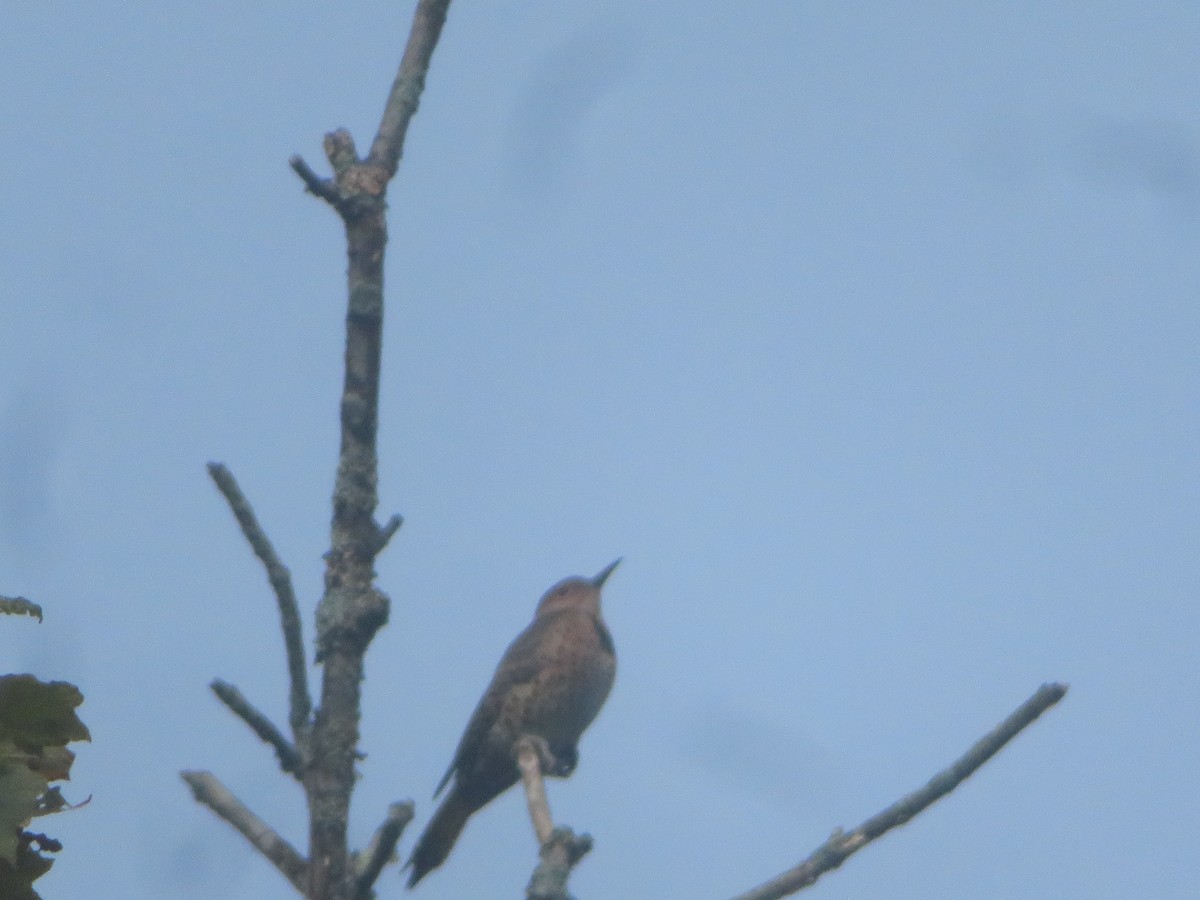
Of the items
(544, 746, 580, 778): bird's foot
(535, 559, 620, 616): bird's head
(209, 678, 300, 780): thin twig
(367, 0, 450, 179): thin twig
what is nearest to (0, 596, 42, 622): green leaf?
(209, 678, 300, 780): thin twig

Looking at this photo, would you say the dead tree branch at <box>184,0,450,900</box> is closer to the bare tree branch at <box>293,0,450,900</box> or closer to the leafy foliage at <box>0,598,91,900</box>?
the bare tree branch at <box>293,0,450,900</box>

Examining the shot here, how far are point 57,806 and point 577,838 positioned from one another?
0.94 m

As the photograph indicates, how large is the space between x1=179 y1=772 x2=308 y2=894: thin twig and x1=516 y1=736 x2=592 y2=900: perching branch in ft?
1.58

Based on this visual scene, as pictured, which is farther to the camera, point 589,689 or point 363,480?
point 589,689

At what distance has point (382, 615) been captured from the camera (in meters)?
3.47

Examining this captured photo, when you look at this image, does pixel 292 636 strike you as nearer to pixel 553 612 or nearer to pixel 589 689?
pixel 589 689

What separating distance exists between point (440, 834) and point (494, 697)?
71 cm

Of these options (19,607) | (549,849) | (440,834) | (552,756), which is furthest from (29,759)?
(440,834)

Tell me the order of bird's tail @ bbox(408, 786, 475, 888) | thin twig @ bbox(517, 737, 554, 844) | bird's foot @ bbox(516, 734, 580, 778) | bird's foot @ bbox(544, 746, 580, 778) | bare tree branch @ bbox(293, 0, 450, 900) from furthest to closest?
1. bird's tail @ bbox(408, 786, 475, 888)
2. bird's foot @ bbox(544, 746, 580, 778)
3. bird's foot @ bbox(516, 734, 580, 778)
4. bare tree branch @ bbox(293, 0, 450, 900)
5. thin twig @ bbox(517, 737, 554, 844)

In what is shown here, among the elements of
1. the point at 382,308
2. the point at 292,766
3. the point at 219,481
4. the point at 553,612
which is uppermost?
the point at 553,612

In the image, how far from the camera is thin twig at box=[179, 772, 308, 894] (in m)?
3.23

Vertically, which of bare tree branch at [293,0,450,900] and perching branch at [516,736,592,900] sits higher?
bare tree branch at [293,0,450,900]

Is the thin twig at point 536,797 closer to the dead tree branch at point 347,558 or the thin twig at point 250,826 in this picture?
the dead tree branch at point 347,558

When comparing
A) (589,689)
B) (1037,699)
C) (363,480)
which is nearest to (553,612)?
(589,689)
